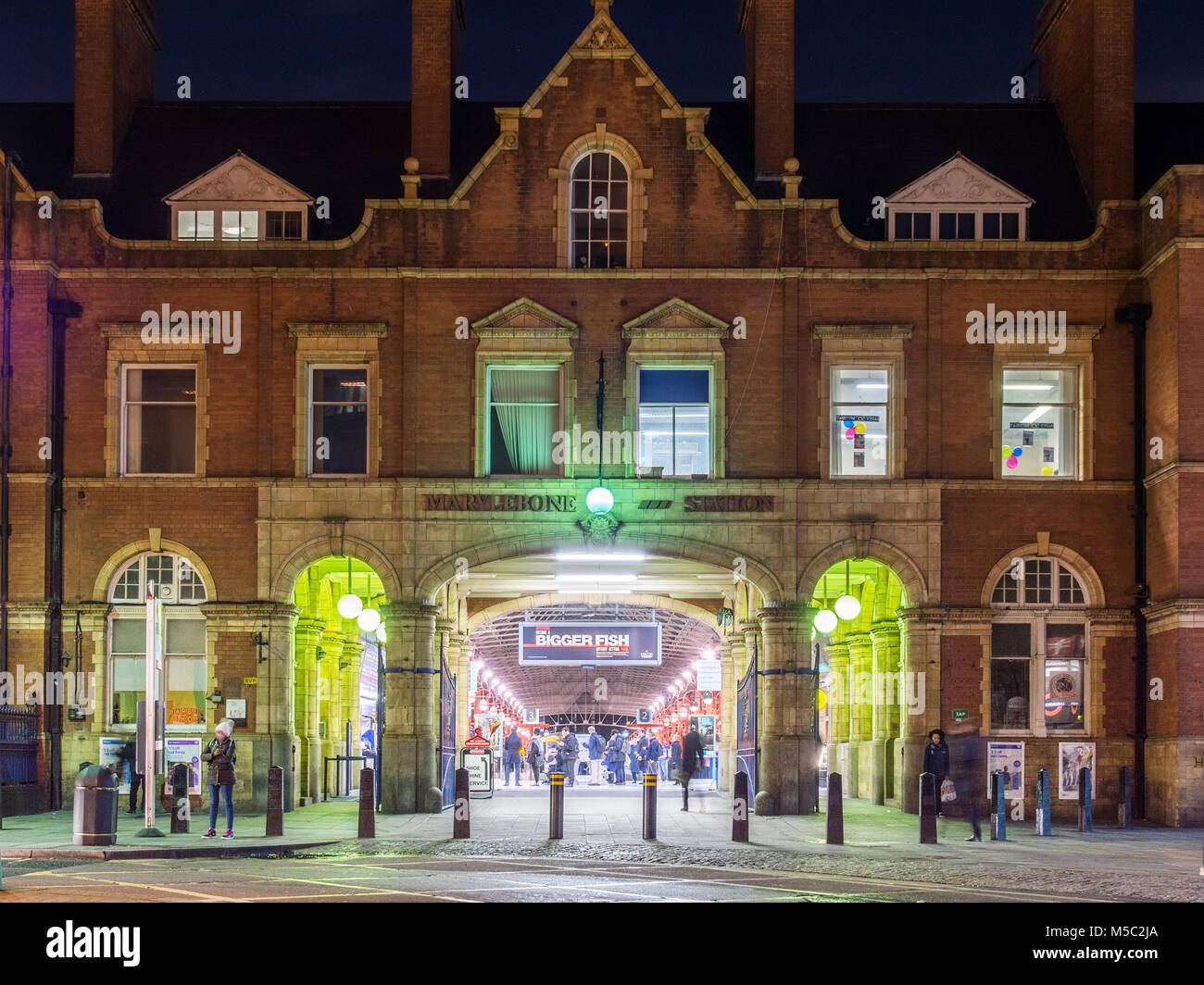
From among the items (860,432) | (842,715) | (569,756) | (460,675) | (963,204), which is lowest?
(569,756)

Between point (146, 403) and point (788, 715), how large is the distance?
1402cm

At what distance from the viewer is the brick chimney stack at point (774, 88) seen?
33.2 meters

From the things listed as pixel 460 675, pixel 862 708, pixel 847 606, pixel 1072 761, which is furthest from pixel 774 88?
pixel 460 675

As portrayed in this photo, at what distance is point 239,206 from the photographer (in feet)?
106

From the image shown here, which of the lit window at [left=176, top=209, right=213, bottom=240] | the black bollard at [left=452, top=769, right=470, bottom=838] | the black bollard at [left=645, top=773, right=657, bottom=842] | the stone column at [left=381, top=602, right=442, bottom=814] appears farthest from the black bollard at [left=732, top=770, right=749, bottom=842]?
the lit window at [left=176, top=209, right=213, bottom=240]

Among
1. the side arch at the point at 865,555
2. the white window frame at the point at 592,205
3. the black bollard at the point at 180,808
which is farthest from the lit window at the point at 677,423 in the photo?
the black bollard at the point at 180,808

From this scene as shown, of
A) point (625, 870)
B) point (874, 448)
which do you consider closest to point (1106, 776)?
point (874, 448)

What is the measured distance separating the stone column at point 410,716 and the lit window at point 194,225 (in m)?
8.49

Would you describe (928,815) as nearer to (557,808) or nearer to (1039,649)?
(557,808)

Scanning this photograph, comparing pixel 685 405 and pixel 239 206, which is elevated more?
pixel 239 206

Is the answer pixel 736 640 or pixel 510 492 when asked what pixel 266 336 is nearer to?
pixel 510 492

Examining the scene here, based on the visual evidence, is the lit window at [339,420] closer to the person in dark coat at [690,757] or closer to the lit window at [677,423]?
the lit window at [677,423]

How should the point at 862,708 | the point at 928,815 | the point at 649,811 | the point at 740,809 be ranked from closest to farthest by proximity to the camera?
the point at 928,815 → the point at 740,809 → the point at 649,811 → the point at 862,708

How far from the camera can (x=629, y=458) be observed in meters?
31.5
